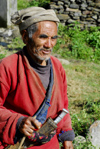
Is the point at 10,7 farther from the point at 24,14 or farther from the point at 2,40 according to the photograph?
the point at 24,14

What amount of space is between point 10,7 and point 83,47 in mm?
3236

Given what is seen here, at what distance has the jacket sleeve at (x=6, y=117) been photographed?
5.72ft

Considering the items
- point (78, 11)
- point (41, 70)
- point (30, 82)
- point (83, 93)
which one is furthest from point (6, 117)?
point (78, 11)

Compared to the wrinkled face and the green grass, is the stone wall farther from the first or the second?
the wrinkled face

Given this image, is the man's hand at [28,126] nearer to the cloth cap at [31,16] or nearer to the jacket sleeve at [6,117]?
the jacket sleeve at [6,117]

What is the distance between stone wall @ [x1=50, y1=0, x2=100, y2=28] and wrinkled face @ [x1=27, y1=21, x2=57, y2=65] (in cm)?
626

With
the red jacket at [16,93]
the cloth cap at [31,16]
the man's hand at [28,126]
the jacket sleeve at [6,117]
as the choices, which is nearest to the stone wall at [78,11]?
the cloth cap at [31,16]

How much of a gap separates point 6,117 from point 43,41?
2.35 feet

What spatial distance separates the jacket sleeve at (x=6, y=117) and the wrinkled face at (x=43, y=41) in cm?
30

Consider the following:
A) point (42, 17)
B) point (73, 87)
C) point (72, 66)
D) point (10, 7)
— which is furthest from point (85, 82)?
point (10, 7)

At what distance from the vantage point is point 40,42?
1.85m

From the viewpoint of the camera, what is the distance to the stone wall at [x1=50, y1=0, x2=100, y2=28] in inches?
310

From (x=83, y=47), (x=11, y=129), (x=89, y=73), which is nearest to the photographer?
(x=11, y=129)

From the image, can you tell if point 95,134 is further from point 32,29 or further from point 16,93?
point 32,29
